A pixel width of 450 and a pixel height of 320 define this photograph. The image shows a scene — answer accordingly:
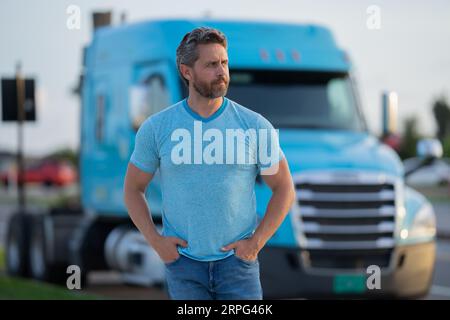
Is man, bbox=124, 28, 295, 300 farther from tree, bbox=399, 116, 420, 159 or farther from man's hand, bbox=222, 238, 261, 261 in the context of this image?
tree, bbox=399, 116, 420, 159

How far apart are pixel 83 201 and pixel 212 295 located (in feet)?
33.3

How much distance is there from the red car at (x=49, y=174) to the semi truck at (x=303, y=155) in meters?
48.6

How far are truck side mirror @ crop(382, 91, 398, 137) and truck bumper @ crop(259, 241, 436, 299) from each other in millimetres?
1303

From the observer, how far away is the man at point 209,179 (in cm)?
465

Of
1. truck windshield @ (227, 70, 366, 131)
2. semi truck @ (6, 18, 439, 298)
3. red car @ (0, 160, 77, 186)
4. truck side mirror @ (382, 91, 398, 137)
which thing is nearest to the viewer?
semi truck @ (6, 18, 439, 298)

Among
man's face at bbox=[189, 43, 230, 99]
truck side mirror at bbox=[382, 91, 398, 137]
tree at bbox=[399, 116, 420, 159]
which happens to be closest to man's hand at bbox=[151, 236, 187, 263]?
man's face at bbox=[189, 43, 230, 99]

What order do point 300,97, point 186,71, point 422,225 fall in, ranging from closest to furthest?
point 186,71 → point 422,225 → point 300,97

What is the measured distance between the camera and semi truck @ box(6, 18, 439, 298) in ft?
35.0

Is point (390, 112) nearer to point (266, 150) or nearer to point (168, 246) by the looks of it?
point (266, 150)

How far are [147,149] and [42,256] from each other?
1165cm

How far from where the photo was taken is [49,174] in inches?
2456

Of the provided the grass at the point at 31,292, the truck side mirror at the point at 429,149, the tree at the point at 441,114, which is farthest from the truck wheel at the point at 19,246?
the tree at the point at 441,114

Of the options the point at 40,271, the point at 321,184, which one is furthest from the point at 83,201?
the point at 321,184

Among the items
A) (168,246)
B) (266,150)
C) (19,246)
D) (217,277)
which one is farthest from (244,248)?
(19,246)
